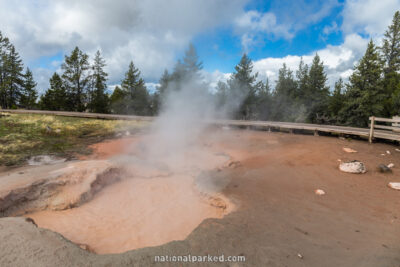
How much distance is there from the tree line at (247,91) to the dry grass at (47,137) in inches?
258

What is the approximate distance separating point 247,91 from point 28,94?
1151 inches

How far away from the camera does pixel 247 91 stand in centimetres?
1894

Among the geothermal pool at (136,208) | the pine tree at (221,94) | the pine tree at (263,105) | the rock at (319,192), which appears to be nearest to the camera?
the geothermal pool at (136,208)

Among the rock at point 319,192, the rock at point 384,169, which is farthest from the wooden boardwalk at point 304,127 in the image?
the rock at point 319,192

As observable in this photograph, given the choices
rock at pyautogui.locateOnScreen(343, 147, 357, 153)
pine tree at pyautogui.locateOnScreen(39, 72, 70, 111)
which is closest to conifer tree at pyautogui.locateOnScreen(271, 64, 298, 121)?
rock at pyautogui.locateOnScreen(343, 147, 357, 153)

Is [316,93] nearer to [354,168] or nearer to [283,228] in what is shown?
[354,168]

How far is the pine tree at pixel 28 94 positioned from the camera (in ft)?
86.1

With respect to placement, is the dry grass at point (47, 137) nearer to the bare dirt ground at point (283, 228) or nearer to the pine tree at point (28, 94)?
the bare dirt ground at point (283, 228)

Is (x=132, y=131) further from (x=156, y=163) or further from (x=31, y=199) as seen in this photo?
(x=31, y=199)

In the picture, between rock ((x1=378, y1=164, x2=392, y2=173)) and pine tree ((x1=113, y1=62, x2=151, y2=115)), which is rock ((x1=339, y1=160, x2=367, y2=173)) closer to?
rock ((x1=378, y1=164, x2=392, y2=173))

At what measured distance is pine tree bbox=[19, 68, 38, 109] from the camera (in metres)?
26.2

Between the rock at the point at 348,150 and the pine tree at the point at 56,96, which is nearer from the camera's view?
the rock at the point at 348,150

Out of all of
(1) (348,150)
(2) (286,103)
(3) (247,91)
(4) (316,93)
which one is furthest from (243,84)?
(1) (348,150)

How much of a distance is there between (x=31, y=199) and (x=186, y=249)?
3337 mm
